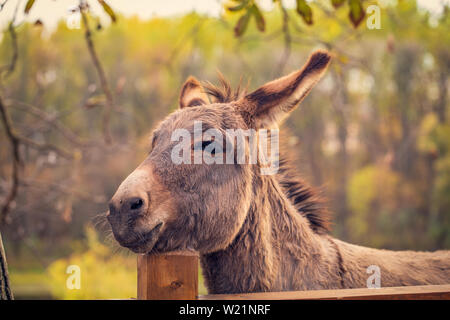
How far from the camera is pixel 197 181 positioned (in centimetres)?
214

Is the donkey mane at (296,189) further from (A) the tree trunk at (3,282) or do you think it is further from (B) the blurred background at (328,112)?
(B) the blurred background at (328,112)

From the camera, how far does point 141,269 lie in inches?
73.3

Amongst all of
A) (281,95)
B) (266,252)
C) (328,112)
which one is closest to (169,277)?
(266,252)

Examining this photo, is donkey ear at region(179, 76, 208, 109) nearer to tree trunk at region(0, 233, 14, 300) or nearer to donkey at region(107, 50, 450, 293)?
donkey at region(107, 50, 450, 293)

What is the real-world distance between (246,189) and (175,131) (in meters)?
0.50

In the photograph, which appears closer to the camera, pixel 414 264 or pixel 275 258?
pixel 275 258

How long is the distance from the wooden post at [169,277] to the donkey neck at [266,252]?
0.42m

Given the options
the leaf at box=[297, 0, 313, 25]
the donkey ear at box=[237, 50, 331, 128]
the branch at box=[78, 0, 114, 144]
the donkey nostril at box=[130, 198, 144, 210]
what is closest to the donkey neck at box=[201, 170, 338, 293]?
the donkey ear at box=[237, 50, 331, 128]

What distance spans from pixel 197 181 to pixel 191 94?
0.97 m

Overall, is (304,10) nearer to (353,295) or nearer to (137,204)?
(137,204)

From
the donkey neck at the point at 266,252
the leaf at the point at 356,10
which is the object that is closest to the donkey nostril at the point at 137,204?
the donkey neck at the point at 266,252

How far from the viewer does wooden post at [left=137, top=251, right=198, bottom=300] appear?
177 cm

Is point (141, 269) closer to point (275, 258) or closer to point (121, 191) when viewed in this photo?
point (121, 191)
